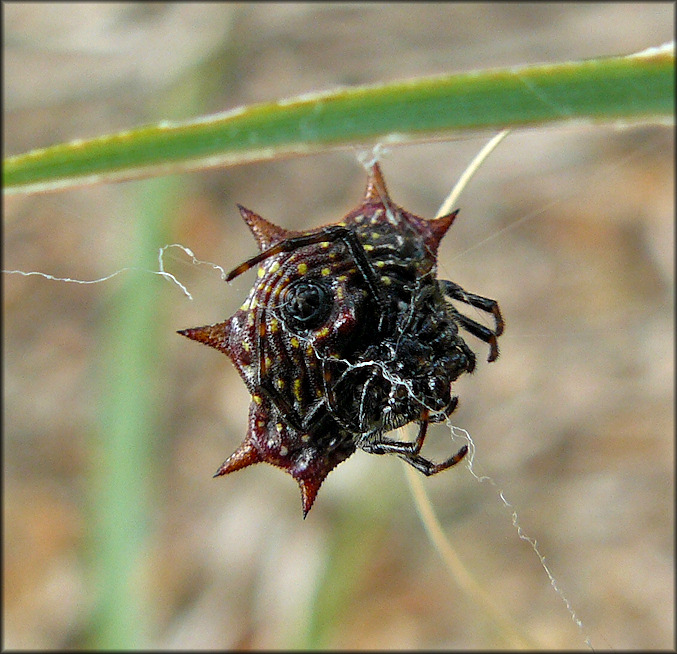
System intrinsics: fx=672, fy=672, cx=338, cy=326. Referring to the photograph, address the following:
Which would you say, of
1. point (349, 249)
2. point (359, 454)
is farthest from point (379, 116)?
point (359, 454)

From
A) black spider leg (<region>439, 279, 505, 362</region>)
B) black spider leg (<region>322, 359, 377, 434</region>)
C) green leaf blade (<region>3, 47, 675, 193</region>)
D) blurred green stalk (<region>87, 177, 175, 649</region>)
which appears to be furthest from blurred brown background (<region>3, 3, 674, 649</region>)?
green leaf blade (<region>3, 47, 675, 193</region>)

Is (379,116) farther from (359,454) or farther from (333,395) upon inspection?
(359,454)

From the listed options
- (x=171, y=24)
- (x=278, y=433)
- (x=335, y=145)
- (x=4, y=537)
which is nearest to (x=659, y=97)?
(x=335, y=145)

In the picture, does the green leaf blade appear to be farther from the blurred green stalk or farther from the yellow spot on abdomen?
the blurred green stalk

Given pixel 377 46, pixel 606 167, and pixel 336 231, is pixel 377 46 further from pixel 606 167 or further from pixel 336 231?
pixel 336 231

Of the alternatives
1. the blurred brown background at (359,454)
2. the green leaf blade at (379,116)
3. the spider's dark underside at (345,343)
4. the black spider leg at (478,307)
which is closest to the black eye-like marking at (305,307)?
the spider's dark underside at (345,343)

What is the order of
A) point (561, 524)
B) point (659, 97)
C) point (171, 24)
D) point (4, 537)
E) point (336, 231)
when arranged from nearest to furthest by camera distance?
point (659, 97)
point (336, 231)
point (561, 524)
point (171, 24)
point (4, 537)

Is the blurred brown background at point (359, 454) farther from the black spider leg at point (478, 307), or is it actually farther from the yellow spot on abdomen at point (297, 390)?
the yellow spot on abdomen at point (297, 390)
